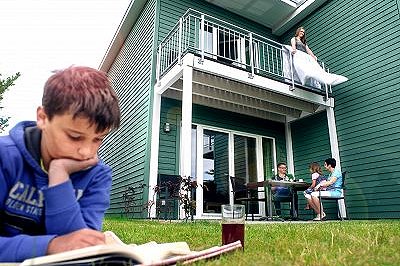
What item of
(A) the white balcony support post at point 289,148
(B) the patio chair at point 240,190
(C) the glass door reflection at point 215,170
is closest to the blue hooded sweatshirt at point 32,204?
(B) the patio chair at point 240,190

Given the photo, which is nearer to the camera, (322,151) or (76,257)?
(76,257)

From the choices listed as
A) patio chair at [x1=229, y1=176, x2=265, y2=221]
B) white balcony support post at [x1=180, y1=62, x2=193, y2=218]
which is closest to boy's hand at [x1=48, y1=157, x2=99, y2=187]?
white balcony support post at [x1=180, y1=62, x2=193, y2=218]

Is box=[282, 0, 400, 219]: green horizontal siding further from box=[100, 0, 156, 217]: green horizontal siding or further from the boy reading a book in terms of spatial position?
the boy reading a book

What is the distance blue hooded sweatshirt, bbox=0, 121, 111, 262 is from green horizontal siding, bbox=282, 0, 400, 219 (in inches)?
290

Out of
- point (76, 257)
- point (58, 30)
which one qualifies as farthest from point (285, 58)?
point (58, 30)

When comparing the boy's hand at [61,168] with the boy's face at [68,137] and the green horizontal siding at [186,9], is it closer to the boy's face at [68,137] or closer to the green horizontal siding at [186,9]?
the boy's face at [68,137]

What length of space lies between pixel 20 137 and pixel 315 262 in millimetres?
1116

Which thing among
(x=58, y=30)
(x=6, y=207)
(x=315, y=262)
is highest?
(x=58, y=30)

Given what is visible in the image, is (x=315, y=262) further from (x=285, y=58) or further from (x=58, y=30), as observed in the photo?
(x=58, y=30)

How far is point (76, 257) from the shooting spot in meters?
0.83

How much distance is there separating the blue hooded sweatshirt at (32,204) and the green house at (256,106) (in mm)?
4553

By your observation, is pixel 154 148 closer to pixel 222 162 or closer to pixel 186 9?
pixel 222 162

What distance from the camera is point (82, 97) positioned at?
1.01 metres

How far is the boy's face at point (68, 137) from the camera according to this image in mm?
993
